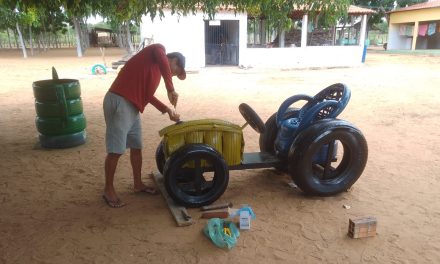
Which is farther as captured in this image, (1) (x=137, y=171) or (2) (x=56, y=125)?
(2) (x=56, y=125)

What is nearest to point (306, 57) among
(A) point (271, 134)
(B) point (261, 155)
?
(A) point (271, 134)

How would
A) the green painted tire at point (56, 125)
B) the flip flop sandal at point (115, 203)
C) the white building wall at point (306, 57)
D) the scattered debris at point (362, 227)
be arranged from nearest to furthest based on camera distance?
the scattered debris at point (362, 227) < the flip flop sandal at point (115, 203) < the green painted tire at point (56, 125) < the white building wall at point (306, 57)

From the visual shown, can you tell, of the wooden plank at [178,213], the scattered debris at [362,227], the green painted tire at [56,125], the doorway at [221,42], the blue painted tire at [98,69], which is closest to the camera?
the scattered debris at [362,227]

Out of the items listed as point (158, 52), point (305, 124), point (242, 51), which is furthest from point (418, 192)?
point (242, 51)

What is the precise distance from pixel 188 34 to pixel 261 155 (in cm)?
1328

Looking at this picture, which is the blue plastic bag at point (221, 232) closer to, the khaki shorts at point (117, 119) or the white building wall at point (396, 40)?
the khaki shorts at point (117, 119)

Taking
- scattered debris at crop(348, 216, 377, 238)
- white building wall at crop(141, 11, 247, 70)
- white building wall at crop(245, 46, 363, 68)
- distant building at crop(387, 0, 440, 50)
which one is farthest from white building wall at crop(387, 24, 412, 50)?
scattered debris at crop(348, 216, 377, 238)

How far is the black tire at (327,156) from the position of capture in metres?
3.68

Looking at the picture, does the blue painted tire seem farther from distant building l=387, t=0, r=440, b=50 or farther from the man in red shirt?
distant building l=387, t=0, r=440, b=50

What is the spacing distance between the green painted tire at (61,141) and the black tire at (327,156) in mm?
3527

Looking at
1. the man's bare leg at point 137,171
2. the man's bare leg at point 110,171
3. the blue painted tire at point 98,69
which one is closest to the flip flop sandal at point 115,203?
the man's bare leg at point 110,171

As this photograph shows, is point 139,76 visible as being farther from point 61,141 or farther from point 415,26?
point 415,26

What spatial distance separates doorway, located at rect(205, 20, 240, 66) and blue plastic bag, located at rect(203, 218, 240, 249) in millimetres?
15234

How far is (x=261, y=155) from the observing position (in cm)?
418
